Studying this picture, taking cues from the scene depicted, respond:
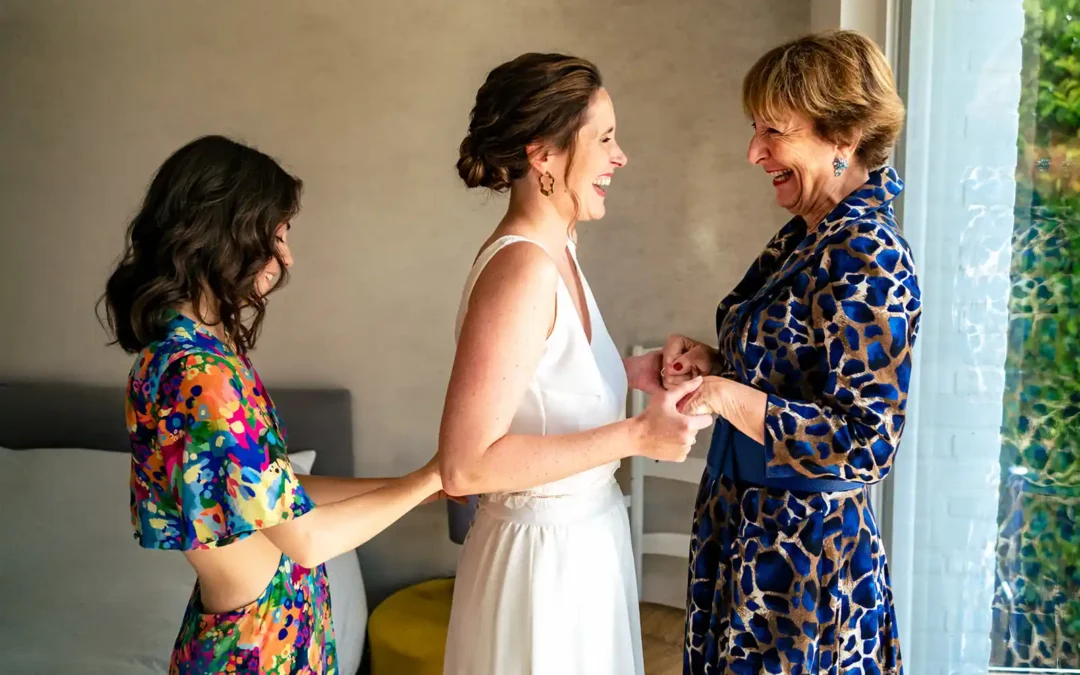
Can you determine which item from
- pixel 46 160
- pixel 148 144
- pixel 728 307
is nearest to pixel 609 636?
pixel 728 307

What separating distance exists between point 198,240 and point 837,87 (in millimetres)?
951

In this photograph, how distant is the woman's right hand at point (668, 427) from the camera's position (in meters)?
1.23

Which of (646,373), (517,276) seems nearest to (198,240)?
(517,276)

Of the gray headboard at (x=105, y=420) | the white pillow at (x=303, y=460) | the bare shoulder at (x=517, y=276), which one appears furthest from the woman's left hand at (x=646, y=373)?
the gray headboard at (x=105, y=420)

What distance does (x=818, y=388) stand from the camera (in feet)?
4.04

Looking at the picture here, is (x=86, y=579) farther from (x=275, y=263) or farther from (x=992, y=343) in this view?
(x=992, y=343)

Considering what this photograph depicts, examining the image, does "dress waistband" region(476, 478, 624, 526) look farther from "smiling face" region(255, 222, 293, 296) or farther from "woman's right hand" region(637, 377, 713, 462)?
"smiling face" region(255, 222, 293, 296)

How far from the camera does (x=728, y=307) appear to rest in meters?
1.51

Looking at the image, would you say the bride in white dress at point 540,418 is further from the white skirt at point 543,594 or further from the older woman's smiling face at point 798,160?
the older woman's smiling face at point 798,160

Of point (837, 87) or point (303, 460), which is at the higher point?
point (837, 87)

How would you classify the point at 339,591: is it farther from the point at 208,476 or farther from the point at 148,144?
the point at 148,144

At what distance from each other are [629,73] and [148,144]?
62.3 inches

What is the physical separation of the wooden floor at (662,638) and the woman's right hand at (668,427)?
1.20 meters

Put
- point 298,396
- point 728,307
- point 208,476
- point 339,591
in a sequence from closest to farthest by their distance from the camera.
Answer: point 208,476 → point 728,307 → point 339,591 → point 298,396
